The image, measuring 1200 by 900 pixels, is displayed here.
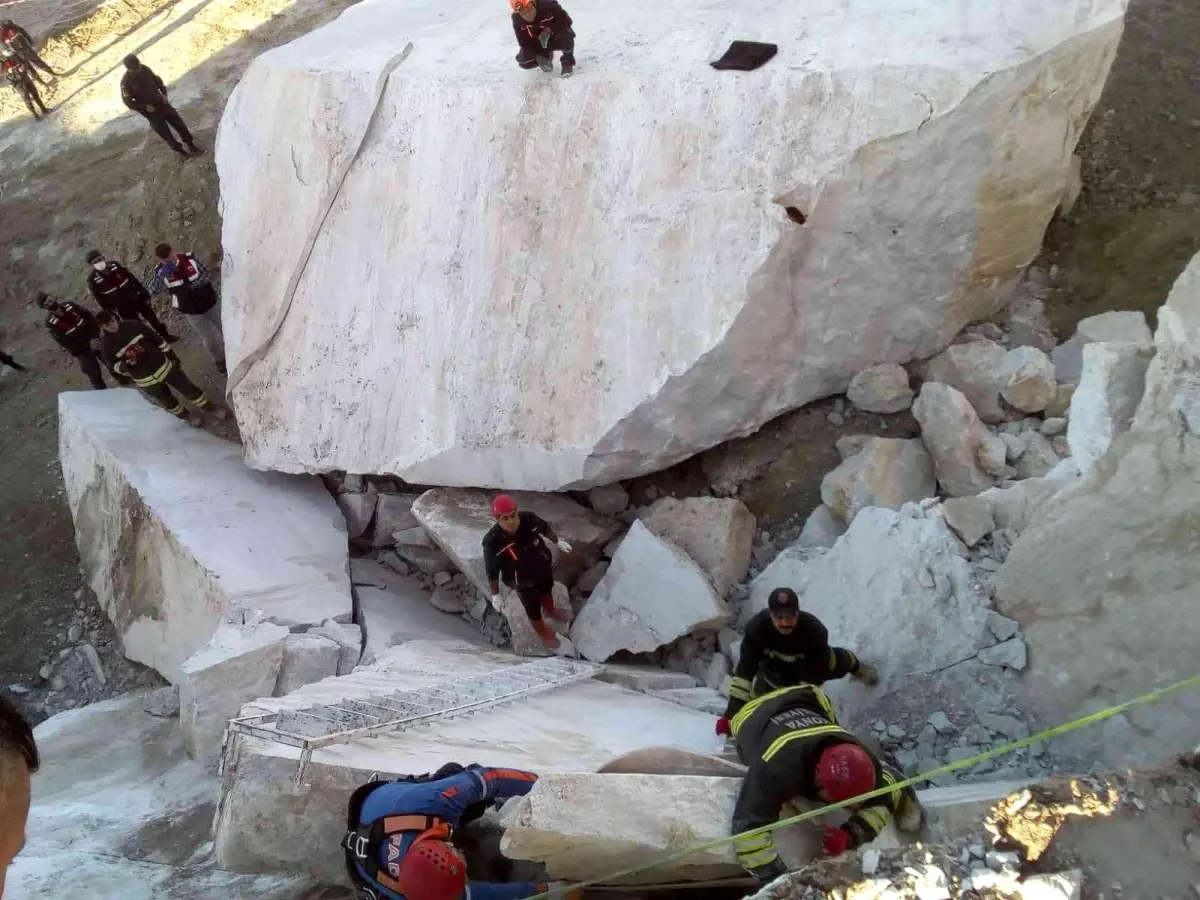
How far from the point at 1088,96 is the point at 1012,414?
1.92 metres

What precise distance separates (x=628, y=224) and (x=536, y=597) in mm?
2420

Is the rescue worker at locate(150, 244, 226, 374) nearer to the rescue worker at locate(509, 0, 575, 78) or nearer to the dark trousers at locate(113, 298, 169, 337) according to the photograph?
the dark trousers at locate(113, 298, 169, 337)

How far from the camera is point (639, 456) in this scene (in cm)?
551

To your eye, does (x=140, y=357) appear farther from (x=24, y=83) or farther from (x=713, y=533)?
(x=24, y=83)

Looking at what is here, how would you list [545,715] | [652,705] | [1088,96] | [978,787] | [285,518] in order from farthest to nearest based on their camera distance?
[285,518], [1088,96], [652,705], [545,715], [978,787]

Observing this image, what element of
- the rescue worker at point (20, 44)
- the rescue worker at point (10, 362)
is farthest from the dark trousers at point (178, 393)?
the rescue worker at point (20, 44)

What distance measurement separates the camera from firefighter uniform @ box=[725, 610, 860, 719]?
3789mm

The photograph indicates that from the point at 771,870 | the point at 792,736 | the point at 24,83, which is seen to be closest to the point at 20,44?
the point at 24,83

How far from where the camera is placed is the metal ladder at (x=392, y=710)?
11.6 feet

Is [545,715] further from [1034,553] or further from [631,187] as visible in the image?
[631,187]

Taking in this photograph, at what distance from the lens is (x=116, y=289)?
7492mm

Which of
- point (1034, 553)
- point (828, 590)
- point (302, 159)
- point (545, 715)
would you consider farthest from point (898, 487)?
point (302, 159)

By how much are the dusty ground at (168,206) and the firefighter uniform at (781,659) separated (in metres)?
1.74

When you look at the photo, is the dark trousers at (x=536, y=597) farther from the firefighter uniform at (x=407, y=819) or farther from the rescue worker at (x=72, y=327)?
the rescue worker at (x=72, y=327)
